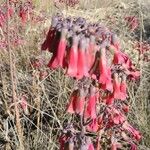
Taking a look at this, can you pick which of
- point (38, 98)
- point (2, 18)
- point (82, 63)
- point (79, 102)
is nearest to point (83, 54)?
point (82, 63)

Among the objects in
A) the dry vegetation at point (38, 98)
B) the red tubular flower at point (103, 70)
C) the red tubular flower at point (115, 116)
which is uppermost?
the red tubular flower at point (103, 70)

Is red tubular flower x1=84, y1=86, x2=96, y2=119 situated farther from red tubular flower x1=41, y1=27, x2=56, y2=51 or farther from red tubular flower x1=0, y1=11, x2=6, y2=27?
red tubular flower x1=0, y1=11, x2=6, y2=27

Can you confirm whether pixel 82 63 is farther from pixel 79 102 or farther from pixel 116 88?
pixel 116 88

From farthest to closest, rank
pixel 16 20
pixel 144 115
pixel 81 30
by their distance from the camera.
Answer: pixel 16 20
pixel 144 115
pixel 81 30

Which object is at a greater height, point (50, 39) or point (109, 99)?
point (50, 39)

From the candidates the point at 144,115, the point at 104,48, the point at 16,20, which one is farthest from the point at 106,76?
the point at 16,20

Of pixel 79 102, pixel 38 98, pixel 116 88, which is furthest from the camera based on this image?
pixel 38 98

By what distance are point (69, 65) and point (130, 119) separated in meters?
1.89

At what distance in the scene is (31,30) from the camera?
214 inches

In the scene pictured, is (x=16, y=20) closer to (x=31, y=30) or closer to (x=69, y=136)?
(x=31, y=30)

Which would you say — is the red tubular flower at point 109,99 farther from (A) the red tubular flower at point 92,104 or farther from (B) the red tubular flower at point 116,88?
(A) the red tubular flower at point 92,104

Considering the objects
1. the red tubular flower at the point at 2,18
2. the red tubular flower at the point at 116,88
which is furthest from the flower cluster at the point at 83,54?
the red tubular flower at the point at 2,18

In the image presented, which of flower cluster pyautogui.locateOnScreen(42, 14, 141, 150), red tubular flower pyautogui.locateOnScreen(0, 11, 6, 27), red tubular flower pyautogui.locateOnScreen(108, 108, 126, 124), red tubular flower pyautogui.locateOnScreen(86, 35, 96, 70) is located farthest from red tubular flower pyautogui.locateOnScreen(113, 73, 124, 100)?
red tubular flower pyautogui.locateOnScreen(0, 11, 6, 27)

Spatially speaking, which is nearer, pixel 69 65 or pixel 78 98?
pixel 69 65
